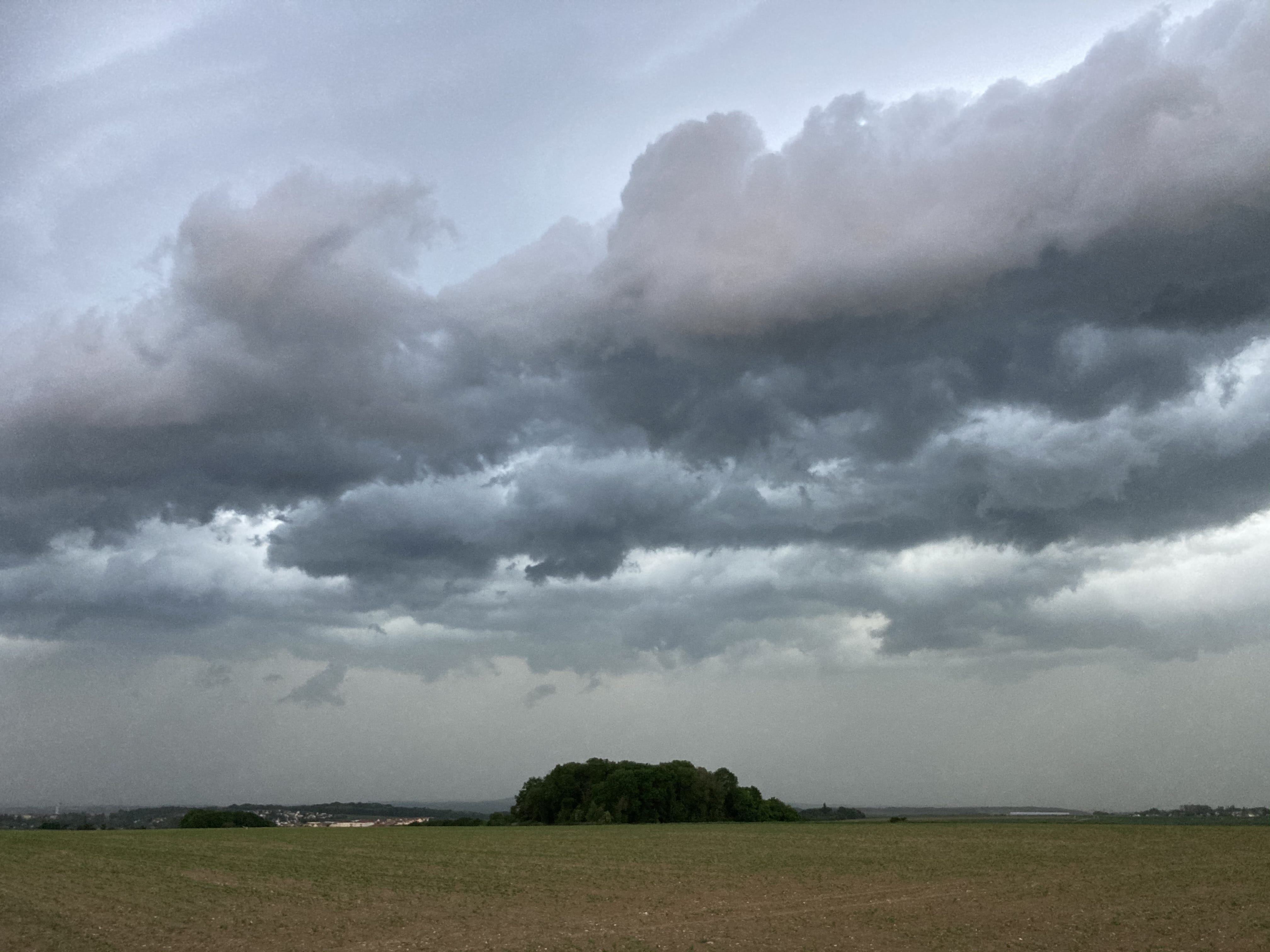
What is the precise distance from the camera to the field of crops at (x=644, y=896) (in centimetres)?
2936

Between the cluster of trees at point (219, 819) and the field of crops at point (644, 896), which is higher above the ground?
the field of crops at point (644, 896)

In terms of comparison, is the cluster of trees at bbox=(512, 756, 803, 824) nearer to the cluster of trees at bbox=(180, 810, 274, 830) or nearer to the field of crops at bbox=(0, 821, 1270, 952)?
the cluster of trees at bbox=(180, 810, 274, 830)

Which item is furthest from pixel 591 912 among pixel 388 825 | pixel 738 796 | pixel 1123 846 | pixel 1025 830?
pixel 738 796

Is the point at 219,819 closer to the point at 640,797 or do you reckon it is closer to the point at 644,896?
the point at 640,797

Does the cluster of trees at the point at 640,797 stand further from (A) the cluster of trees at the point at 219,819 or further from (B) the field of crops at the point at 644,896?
(B) the field of crops at the point at 644,896

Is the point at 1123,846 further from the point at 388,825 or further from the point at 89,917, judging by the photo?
the point at 388,825

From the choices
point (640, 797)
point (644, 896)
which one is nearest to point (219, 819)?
point (640, 797)

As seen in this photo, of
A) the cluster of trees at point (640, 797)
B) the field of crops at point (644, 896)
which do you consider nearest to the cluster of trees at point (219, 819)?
the cluster of trees at point (640, 797)

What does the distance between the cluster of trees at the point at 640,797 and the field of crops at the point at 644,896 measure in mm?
61985

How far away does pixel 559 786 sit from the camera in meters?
142

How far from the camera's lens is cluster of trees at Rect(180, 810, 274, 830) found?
128m

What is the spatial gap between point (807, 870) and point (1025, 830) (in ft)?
143

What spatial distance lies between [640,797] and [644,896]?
3850 inches

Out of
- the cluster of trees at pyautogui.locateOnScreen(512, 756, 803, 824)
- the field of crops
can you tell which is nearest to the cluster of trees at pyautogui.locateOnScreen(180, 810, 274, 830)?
the cluster of trees at pyautogui.locateOnScreen(512, 756, 803, 824)
